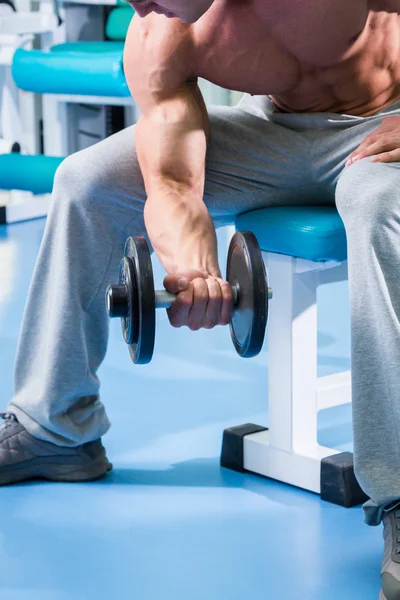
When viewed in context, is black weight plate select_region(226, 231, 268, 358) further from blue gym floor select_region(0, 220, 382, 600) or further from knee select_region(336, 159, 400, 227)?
blue gym floor select_region(0, 220, 382, 600)

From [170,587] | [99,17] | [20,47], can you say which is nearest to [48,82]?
[20,47]

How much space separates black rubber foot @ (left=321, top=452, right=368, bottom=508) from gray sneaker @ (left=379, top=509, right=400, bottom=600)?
9.2 inches

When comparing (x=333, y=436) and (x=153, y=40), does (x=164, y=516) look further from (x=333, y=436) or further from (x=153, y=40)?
(x=153, y=40)

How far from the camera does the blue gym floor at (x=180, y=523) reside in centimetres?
154

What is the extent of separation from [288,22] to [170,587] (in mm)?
979

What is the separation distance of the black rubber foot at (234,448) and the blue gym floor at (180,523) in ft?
0.08

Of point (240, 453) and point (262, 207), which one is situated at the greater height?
point (262, 207)

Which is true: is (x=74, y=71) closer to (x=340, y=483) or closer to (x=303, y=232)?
(x=303, y=232)

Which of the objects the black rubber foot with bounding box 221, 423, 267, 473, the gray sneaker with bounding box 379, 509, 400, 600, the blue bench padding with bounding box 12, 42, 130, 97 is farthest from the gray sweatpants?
the blue bench padding with bounding box 12, 42, 130, 97

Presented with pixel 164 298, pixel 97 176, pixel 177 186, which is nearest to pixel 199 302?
pixel 164 298

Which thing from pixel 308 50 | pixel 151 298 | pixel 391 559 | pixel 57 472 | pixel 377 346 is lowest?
pixel 57 472

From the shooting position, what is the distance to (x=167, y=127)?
6.04ft

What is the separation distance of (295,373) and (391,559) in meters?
0.46

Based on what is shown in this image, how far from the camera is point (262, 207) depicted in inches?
77.4
